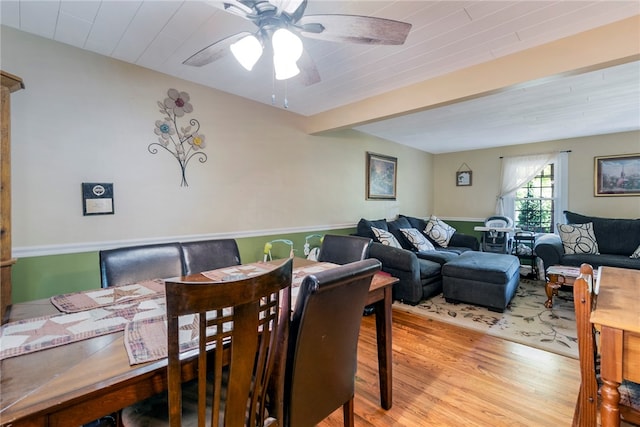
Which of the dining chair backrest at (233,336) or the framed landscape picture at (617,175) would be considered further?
the framed landscape picture at (617,175)

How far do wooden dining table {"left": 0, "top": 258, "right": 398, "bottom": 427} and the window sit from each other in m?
Result: 6.06

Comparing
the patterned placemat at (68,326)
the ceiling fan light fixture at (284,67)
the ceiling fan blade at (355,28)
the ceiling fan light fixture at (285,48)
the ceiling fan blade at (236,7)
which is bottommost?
the patterned placemat at (68,326)

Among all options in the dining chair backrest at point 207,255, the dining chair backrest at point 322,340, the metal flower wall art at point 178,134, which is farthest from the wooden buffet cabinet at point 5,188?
the dining chair backrest at point 322,340

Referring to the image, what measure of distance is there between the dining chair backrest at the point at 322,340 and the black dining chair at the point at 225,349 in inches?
3.2

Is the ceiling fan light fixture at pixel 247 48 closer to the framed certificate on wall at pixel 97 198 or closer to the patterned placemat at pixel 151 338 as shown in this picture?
the patterned placemat at pixel 151 338

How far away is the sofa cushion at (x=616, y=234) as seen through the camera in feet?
12.6

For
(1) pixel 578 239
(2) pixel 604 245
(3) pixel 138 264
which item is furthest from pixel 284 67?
(2) pixel 604 245

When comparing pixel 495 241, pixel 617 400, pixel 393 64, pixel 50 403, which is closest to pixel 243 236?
pixel 393 64

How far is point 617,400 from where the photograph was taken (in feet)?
3.38

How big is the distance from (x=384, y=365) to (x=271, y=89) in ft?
8.24

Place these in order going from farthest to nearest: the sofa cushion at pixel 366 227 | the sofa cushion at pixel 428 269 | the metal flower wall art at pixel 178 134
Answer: the sofa cushion at pixel 366 227, the sofa cushion at pixel 428 269, the metal flower wall art at pixel 178 134

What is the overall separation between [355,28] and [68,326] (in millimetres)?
1701

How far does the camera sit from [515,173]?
530 cm

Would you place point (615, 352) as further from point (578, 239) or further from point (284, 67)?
point (578, 239)
